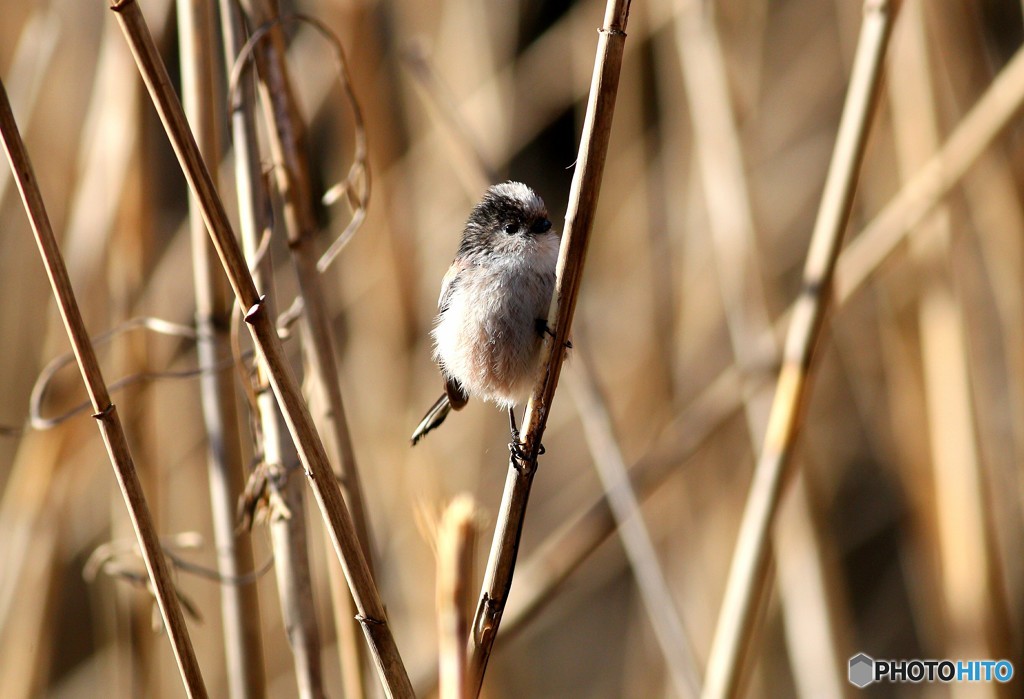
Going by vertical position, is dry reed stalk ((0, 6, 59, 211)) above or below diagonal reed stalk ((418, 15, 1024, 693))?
above

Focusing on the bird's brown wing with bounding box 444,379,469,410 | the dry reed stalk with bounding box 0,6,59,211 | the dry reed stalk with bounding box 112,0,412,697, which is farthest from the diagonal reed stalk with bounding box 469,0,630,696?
the dry reed stalk with bounding box 0,6,59,211

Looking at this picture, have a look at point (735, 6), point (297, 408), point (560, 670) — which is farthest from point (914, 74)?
point (560, 670)

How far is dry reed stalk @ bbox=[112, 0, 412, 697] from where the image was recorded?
70 centimetres

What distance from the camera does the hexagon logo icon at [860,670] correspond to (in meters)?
1.85

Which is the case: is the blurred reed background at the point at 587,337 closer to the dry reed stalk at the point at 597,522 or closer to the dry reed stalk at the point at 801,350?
the dry reed stalk at the point at 597,522

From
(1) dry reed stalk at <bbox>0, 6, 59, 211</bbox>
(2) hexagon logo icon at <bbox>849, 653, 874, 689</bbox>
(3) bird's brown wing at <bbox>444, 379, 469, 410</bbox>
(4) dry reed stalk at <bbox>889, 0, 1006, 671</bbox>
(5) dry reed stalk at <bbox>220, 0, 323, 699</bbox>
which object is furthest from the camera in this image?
(2) hexagon logo icon at <bbox>849, 653, 874, 689</bbox>

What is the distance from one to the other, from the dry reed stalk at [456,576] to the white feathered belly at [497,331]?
70cm

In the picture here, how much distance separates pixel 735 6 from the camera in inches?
83.7

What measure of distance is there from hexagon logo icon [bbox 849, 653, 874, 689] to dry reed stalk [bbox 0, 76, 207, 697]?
152cm

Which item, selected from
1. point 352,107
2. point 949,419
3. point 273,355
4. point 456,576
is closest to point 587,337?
point 949,419

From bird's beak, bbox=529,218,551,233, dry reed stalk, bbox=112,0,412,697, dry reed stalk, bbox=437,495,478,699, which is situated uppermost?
bird's beak, bbox=529,218,551,233

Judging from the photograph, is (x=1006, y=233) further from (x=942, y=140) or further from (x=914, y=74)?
(x=914, y=74)

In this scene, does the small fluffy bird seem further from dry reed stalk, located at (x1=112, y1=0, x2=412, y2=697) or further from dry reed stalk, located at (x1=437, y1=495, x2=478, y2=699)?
dry reed stalk, located at (x1=437, y1=495, x2=478, y2=699)

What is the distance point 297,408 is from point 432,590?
4.39 feet
